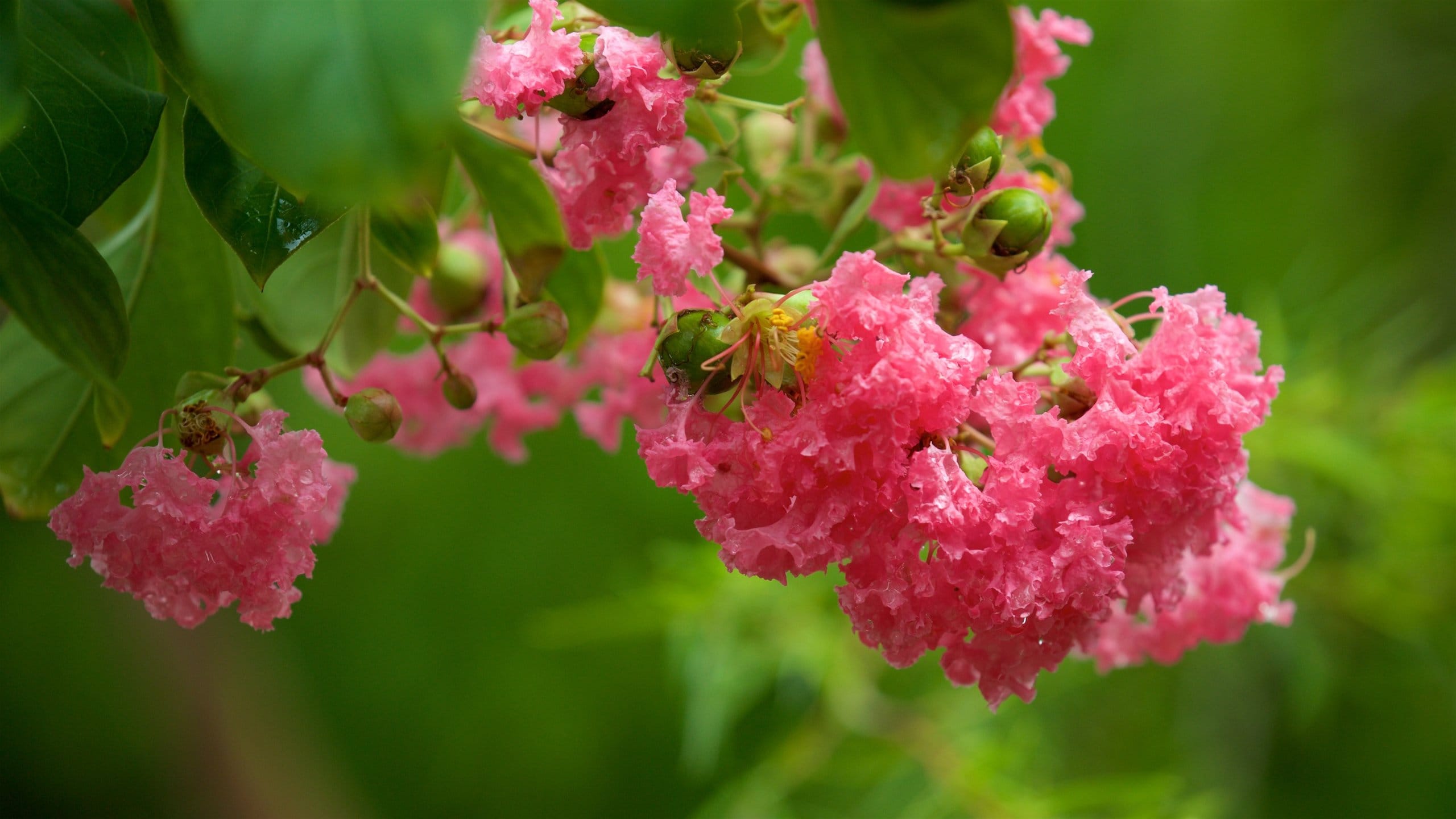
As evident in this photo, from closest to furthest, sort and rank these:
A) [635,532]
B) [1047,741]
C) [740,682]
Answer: [740,682]
[1047,741]
[635,532]

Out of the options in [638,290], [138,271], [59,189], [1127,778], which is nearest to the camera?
[59,189]

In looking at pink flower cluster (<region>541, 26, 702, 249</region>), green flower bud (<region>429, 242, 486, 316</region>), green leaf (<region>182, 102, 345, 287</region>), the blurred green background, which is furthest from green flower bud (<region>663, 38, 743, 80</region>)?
the blurred green background

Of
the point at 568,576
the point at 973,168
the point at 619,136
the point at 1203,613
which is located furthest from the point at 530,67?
the point at 568,576

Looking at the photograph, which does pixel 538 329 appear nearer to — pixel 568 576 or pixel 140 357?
pixel 140 357

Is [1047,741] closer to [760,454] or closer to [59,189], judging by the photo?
[760,454]

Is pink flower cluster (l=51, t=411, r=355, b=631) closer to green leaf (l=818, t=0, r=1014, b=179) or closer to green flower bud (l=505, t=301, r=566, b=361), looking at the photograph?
green flower bud (l=505, t=301, r=566, b=361)

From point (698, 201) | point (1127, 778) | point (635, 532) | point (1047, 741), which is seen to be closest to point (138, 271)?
point (698, 201)

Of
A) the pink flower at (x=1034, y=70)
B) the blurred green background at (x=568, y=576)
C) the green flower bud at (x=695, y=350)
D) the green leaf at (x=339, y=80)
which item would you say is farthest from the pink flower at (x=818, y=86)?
the blurred green background at (x=568, y=576)
